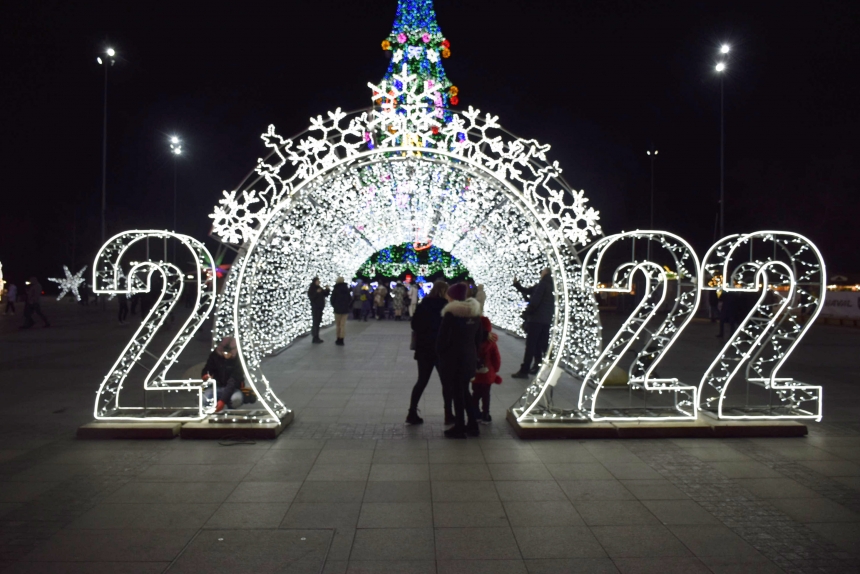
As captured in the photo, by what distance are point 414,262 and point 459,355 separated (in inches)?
987

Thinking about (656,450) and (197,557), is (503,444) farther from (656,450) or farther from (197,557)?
(197,557)

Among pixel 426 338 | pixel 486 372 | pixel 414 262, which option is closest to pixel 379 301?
pixel 414 262

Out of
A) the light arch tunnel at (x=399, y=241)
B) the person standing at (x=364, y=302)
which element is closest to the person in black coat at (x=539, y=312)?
the light arch tunnel at (x=399, y=241)

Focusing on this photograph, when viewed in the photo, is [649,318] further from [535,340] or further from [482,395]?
[535,340]

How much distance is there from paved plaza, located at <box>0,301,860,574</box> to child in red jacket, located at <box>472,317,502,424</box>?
0.37 metres

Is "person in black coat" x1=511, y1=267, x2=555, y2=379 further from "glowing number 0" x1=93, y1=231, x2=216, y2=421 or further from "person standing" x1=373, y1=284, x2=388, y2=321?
"person standing" x1=373, y1=284, x2=388, y2=321

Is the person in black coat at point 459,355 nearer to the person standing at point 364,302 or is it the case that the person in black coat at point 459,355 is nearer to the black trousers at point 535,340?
the black trousers at point 535,340

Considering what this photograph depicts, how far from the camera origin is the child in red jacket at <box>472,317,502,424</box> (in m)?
7.68

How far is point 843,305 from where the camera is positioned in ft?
83.9

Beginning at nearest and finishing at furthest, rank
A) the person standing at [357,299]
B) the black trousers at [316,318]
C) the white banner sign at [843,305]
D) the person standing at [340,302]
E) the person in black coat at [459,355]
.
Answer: the person in black coat at [459,355]
the person standing at [340,302]
the black trousers at [316,318]
the person standing at [357,299]
the white banner sign at [843,305]

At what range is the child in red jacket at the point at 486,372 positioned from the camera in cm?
768

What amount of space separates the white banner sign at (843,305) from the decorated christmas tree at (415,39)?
14679 mm

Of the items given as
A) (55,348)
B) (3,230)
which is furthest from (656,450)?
(3,230)

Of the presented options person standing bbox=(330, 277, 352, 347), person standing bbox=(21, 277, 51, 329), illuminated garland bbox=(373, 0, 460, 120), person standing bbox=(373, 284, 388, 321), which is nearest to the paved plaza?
person standing bbox=(330, 277, 352, 347)
